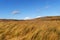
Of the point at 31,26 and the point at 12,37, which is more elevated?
the point at 31,26

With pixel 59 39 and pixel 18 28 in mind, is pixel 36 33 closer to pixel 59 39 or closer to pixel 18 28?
pixel 59 39

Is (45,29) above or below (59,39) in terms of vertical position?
above

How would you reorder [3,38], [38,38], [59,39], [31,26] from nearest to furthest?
1. [59,39]
2. [38,38]
3. [3,38]
4. [31,26]

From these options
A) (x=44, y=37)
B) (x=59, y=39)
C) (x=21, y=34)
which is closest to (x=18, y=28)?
(x=21, y=34)

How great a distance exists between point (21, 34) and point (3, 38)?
1.66 m

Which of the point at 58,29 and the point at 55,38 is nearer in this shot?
the point at 55,38

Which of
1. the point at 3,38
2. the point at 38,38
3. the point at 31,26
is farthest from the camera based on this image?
the point at 31,26

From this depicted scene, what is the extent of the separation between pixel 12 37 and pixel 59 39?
436 cm

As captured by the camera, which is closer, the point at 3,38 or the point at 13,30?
the point at 3,38

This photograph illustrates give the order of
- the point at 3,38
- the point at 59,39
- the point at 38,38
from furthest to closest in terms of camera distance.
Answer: the point at 3,38 < the point at 38,38 < the point at 59,39

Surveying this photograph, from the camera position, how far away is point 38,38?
10.7 m

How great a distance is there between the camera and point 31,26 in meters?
13.2

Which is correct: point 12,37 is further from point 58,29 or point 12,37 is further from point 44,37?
point 58,29

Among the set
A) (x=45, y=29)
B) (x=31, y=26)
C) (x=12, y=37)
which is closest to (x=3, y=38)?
(x=12, y=37)
